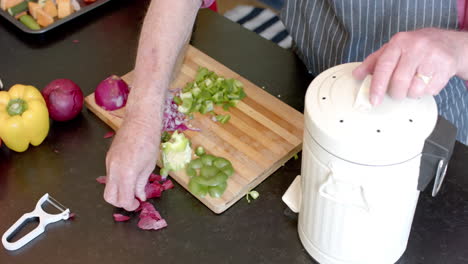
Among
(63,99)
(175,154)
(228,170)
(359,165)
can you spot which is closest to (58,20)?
(63,99)

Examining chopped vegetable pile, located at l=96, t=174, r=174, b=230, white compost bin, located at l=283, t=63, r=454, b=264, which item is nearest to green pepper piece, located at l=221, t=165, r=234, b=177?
chopped vegetable pile, located at l=96, t=174, r=174, b=230

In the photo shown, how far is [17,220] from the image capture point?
1126mm

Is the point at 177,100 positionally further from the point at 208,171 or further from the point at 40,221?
the point at 40,221

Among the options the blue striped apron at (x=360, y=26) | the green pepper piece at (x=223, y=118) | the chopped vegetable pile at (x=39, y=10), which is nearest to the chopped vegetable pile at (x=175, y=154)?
the green pepper piece at (x=223, y=118)

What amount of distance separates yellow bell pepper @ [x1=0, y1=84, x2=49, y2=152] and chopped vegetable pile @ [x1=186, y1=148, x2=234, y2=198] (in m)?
0.35

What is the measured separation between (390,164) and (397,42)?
0.18 meters

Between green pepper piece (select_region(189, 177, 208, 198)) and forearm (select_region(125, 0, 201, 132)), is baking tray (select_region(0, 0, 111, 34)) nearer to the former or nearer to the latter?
forearm (select_region(125, 0, 201, 132))

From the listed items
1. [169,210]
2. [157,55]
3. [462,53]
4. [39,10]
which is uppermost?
[462,53]

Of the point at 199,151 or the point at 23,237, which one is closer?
the point at 23,237

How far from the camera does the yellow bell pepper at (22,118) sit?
4.08ft

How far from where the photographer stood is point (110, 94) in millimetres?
1341

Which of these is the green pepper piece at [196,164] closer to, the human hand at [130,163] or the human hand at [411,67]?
the human hand at [130,163]

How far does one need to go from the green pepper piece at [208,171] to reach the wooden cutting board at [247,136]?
3 centimetres

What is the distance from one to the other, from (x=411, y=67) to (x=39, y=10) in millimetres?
1175
